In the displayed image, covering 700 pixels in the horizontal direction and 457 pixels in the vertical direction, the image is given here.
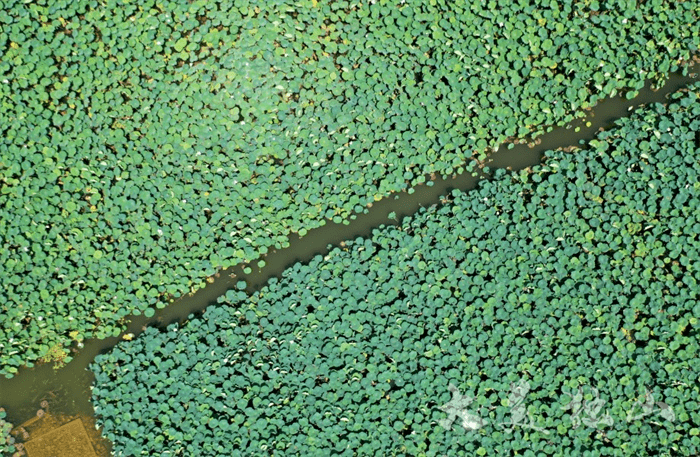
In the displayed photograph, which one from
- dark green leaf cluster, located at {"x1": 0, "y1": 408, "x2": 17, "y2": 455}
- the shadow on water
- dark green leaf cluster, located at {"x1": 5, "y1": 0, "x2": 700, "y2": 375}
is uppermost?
dark green leaf cluster, located at {"x1": 5, "y1": 0, "x2": 700, "y2": 375}

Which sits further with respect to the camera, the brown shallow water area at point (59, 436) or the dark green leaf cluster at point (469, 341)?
the brown shallow water area at point (59, 436)

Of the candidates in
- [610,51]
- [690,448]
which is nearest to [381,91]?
[610,51]

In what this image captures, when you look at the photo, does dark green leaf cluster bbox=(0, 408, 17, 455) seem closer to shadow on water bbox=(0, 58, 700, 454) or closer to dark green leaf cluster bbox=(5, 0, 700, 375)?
shadow on water bbox=(0, 58, 700, 454)

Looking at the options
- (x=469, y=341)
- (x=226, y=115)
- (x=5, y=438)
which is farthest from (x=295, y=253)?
(x=5, y=438)

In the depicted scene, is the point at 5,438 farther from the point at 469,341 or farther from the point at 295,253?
the point at 469,341

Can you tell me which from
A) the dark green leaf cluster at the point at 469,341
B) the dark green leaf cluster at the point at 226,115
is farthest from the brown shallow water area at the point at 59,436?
the dark green leaf cluster at the point at 226,115

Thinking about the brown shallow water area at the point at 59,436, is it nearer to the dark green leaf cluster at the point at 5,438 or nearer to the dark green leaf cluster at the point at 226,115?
the dark green leaf cluster at the point at 5,438

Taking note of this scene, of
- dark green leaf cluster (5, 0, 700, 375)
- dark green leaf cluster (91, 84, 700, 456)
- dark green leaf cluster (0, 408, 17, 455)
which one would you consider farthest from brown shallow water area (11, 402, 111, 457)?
dark green leaf cluster (5, 0, 700, 375)
